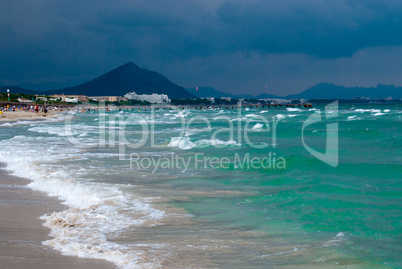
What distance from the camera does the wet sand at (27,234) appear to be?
13.2 ft

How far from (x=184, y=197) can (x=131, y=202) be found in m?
1.14

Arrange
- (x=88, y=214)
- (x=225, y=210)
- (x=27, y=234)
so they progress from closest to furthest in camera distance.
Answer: (x=27, y=234)
(x=88, y=214)
(x=225, y=210)

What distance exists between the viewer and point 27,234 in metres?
5.04

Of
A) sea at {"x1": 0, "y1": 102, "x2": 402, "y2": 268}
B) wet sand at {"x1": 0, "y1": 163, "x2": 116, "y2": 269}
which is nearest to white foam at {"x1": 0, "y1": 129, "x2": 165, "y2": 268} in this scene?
sea at {"x1": 0, "y1": 102, "x2": 402, "y2": 268}

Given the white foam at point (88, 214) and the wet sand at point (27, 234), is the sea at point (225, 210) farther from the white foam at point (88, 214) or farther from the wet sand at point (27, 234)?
the wet sand at point (27, 234)

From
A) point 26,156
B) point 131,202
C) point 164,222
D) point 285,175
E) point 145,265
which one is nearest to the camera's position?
point 145,265

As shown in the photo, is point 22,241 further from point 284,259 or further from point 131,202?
point 284,259

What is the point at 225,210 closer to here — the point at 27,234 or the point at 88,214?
the point at 88,214

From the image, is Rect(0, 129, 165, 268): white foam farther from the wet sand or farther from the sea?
the wet sand

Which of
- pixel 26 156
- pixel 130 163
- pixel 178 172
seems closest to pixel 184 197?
pixel 178 172

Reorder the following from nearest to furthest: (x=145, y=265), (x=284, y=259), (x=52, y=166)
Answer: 1. (x=145, y=265)
2. (x=284, y=259)
3. (x=52, y=166)

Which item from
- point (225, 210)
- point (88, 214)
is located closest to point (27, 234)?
point (88, 214)

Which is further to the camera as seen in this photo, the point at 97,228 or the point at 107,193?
the point at 107,193

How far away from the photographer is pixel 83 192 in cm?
754
